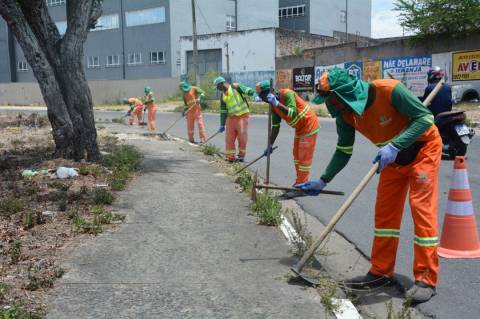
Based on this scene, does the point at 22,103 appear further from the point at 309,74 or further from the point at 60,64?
the point at 60,64

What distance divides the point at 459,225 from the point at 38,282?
11.9 feet

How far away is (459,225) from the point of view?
16.2 feet

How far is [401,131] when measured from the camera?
164 inches

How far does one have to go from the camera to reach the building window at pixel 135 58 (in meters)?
47.9

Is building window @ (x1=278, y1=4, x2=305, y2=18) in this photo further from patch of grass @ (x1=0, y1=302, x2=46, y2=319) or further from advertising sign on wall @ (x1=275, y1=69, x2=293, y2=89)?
patch of grass @ (x1=0, y1=302, x2=46, y2=319)

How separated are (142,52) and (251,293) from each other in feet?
149

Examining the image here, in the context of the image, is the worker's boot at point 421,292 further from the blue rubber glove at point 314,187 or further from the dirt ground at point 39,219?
the dirt ground at point 39,219

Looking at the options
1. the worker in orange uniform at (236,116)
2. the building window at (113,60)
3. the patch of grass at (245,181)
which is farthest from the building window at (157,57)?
the patch of grass at (245,181)

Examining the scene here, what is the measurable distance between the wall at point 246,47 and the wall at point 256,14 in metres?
8.66

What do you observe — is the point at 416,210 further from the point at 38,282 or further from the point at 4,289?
the point at 4,289

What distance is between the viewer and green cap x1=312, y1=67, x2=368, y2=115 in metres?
3.99

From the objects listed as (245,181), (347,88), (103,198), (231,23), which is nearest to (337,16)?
(231,23)

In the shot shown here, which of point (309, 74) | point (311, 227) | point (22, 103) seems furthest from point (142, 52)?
point (311, 227)

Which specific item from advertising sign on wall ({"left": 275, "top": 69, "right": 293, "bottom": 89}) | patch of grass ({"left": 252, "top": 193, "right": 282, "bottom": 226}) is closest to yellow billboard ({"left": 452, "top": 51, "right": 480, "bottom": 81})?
→ advertising sign on wall ({"left": 275, "top": 69, "right": 293, "bottom": 89})
